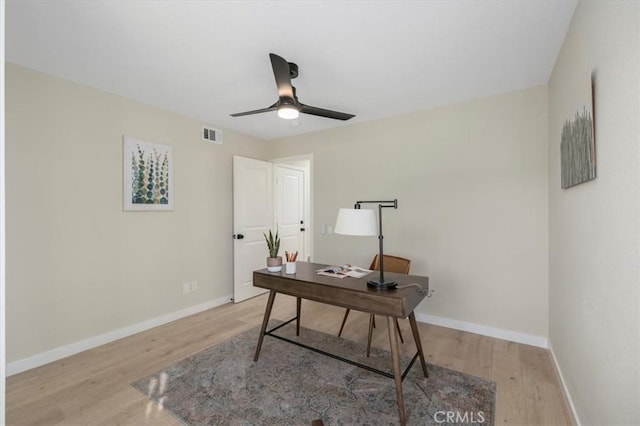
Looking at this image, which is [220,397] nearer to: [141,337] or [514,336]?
[141,337]

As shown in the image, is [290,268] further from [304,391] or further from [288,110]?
[288,110]

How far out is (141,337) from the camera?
115 inches

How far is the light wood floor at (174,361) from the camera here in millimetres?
1810

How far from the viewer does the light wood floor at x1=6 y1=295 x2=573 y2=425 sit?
5.94 feet

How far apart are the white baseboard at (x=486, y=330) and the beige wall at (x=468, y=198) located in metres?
0.03

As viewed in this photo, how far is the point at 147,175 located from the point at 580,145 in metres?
3.63

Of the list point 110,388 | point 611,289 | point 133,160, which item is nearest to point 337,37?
point 611,289

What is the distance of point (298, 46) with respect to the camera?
203 centimetres

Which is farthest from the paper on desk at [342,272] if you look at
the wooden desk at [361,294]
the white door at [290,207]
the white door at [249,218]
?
the white door at [290,207]

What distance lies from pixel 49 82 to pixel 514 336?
4.79 metres

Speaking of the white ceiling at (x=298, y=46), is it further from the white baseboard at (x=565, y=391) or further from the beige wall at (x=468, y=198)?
the white baseboard at (x=565, y=391)

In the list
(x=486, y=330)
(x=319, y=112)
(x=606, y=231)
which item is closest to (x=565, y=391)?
Answer: (x=486, y=330)

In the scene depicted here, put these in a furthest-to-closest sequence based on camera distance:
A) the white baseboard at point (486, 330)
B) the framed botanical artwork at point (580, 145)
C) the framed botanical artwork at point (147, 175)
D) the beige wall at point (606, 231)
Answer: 1. the framed botanical artwork at point (147, 175)
2. the white baseboard at point (486, 330)
3. the framed botanical artwork at point (580, 145)
4. the beige wall at point (606, 231)

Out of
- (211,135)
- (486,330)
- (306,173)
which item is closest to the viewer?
(486,330)
